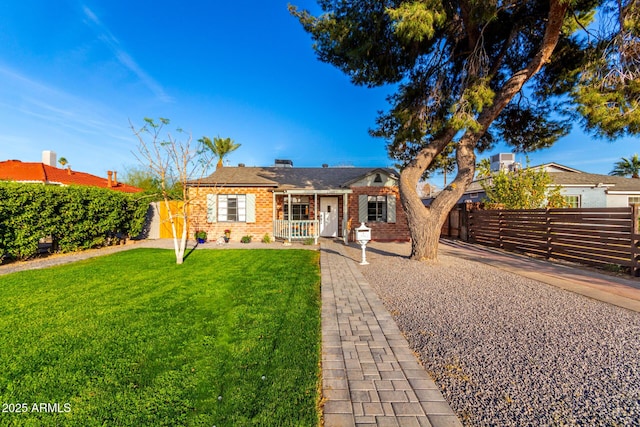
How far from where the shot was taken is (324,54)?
8.31 m

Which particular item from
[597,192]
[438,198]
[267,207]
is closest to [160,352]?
[438,198]

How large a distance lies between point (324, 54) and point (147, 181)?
93.4ft

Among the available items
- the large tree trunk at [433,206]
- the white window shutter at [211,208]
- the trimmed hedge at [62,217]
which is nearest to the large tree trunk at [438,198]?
the large tree trunk at [433,206]

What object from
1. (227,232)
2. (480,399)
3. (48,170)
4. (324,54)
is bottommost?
(480,399)

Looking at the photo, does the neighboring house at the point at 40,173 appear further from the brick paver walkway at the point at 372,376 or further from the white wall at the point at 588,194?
the white wall at the point at 588,194

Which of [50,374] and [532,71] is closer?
[50,374]

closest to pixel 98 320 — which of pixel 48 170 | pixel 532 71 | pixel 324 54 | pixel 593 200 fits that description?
pixel 324 54

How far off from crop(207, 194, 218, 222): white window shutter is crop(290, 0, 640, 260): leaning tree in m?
8.93

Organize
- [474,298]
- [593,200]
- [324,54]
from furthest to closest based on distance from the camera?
1. [593,200]
2. [324,54]
3. [474,298]

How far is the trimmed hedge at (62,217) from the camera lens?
7.38m

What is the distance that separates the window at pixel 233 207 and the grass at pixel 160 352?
806 cm

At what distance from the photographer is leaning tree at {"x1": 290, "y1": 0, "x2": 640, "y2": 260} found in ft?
19.6

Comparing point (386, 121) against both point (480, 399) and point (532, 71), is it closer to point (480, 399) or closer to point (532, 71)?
point (532, 71)

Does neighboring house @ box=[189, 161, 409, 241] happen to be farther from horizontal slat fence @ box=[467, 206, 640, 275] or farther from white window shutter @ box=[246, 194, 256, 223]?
horizontal slat fence @ box=[467, 206, 640, 275]
